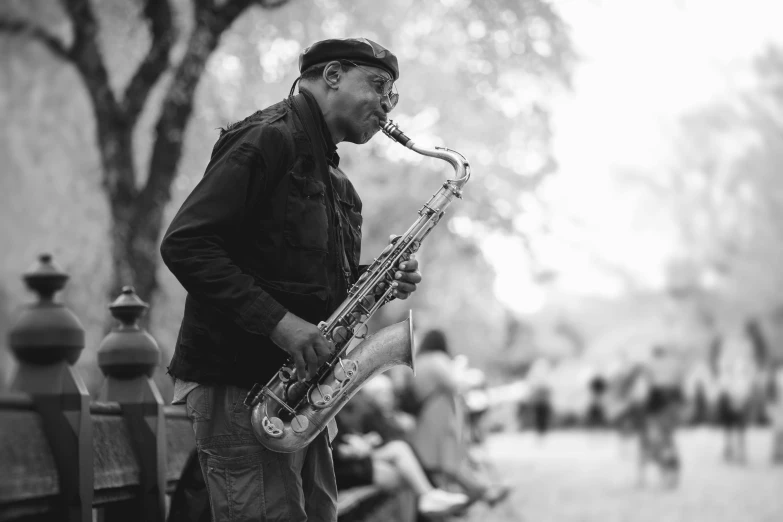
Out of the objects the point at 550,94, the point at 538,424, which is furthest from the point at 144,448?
the point at 538,424

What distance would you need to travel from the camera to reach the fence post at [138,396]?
12.5ft

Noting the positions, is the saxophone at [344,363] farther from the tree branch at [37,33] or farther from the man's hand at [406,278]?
the tree branch at [37,33]

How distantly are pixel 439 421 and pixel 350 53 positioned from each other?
18.3 ft

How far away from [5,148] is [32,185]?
1.80 feet

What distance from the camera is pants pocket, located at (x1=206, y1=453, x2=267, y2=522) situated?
2672 mm

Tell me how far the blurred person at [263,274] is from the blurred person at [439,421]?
5223 millimetres

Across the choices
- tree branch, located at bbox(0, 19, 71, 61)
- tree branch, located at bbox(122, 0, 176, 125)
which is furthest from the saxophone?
tree branch, located at bbox(0, 19, 71, 61)

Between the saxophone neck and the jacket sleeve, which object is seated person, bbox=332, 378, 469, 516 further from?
the jacket sleeve

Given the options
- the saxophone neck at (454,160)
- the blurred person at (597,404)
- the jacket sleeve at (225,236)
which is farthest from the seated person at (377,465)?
the blurred person at (597,404)

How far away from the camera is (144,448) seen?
3.84 m

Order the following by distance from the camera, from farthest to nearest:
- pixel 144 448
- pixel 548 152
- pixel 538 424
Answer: pixel 538 424
pixel 548 152
pixel 144 448

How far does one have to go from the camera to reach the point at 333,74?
10.0 ft

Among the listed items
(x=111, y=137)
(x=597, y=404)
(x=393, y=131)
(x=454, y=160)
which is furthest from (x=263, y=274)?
(x=597, y=404)

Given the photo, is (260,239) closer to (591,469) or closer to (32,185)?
(32,185)
